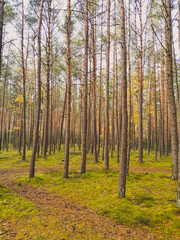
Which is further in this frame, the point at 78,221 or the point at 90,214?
the point at 90,214

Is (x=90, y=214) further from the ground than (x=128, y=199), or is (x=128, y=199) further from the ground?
(x=128, y=199)

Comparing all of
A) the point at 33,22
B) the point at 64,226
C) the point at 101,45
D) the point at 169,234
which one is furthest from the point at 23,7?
the point at 169,234

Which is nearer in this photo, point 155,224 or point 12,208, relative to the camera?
point 155,224

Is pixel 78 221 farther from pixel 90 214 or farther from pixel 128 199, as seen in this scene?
pixel 128 199

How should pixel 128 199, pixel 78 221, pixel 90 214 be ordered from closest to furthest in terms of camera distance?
1. pixel 78 221
2. pixel 90 214
3. pixel 128 199

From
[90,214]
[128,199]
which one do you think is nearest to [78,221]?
[90,214]

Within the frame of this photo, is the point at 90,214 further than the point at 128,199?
No

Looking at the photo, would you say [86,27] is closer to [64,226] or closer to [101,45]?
[101,45]

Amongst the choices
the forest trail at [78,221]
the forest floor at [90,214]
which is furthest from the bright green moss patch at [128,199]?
the forest trail at [78,221]

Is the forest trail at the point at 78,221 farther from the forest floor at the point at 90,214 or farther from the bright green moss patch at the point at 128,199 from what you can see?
the bright green moss patch at the point at 128,199

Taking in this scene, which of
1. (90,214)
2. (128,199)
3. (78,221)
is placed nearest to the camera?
(78,221)

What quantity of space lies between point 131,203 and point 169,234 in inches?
61.9

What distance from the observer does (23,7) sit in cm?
1365

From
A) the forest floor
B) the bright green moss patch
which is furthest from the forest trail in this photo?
the bright green moss patch
